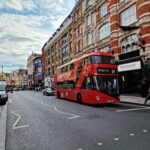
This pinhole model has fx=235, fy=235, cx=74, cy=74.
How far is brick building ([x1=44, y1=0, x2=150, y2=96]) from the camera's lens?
2459 cm

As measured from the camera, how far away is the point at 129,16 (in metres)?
28.2

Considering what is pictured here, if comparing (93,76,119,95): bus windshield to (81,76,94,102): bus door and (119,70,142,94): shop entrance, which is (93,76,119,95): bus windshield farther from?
(119,70,142,94): shop entrance

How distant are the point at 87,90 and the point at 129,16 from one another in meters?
13.4

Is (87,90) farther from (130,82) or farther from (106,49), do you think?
(106,49)

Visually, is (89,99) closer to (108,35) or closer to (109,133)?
(109,133)

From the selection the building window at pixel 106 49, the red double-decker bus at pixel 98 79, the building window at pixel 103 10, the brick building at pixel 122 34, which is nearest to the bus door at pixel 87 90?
the red double-decker bus at pixel 98 79

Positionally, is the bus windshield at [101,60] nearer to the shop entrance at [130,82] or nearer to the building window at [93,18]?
the shop entrance at [130,82]

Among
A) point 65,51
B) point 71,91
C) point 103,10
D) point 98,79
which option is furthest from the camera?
point 65,51

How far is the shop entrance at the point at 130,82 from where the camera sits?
27391 millimetres

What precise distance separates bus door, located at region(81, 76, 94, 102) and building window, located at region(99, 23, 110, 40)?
15645 millimetres

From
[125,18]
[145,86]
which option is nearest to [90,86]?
[145,86]

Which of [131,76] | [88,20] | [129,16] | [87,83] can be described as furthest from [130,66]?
[88,20]

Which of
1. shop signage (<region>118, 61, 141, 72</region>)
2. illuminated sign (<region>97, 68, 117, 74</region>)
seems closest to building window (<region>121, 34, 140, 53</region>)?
shop signage (<region>118, 61, 141, 72</region>)

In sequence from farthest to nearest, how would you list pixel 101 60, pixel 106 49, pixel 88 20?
pixel 88 20
pixel 106 49
pixel 101 60
